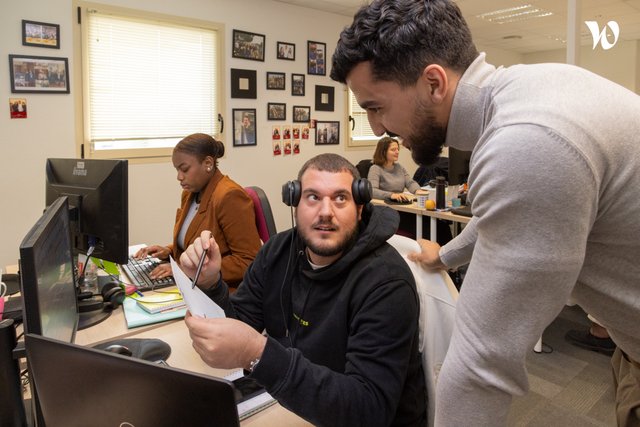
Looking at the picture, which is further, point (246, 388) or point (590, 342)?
point (590, 342)

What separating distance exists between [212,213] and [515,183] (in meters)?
1.76

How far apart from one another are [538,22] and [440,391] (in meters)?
6.45

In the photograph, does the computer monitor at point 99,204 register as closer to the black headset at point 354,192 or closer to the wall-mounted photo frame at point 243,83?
the black headset at point 354,192

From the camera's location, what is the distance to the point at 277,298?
4.67 ft

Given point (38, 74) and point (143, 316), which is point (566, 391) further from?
point (38, 74)

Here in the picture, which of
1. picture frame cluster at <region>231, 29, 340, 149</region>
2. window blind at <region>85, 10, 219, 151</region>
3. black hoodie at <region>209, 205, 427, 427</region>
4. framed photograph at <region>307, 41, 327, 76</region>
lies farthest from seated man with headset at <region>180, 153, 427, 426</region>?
framed photograph at <region>307, 41, 327, 76</region>

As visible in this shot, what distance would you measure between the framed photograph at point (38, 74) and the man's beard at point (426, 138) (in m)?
3.45

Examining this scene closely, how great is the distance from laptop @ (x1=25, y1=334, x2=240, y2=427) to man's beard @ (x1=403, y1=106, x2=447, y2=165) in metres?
0.58

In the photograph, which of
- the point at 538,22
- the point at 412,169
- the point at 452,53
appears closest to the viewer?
the point at 452,53

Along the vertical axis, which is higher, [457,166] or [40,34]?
[40,34]

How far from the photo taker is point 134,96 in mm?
3945

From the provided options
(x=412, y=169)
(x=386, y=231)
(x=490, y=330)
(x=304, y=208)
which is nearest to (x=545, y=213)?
(x=490, y=330)

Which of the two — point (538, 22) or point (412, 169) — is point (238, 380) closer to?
point (412, 169)

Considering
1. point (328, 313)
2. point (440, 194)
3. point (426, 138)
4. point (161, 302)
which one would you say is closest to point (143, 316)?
point (161, 302)
